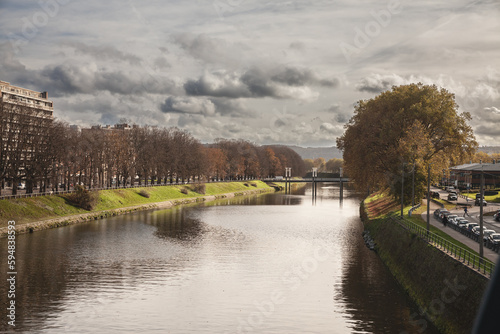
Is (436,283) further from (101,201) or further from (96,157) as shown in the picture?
(96,157)

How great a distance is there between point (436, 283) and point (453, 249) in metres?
5.19

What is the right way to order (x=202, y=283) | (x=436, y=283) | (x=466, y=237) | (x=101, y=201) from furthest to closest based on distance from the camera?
(x=101, y=201), (x=466, y=237), (x=202, y=283), (x=436, y=283)

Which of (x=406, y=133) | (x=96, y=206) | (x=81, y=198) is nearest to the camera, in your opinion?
(x=406, y=133)

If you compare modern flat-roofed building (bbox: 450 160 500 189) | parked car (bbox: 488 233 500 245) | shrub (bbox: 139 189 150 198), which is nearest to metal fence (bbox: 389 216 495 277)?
parked car (bbox: 488 233 500 245)

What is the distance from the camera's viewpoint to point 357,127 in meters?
94.6

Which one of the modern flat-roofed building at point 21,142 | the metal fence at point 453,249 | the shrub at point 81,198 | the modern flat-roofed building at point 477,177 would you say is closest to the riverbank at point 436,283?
the metal fence at point 453,249

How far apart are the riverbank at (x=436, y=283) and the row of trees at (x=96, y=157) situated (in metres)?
68.4

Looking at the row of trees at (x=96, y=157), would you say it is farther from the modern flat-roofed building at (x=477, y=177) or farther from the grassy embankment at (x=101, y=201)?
the modern flat-roofed building at (x=477, y=177)

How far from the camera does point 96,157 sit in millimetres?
117062

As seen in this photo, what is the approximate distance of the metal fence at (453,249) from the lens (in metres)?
33.0

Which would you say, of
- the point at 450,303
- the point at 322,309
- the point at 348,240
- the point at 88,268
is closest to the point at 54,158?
the point at 88,268

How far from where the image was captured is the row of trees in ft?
301

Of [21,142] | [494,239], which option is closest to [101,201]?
[21,142]

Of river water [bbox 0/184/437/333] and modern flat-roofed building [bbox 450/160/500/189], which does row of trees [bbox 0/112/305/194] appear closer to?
river water [bbox 0/184/437/333]
